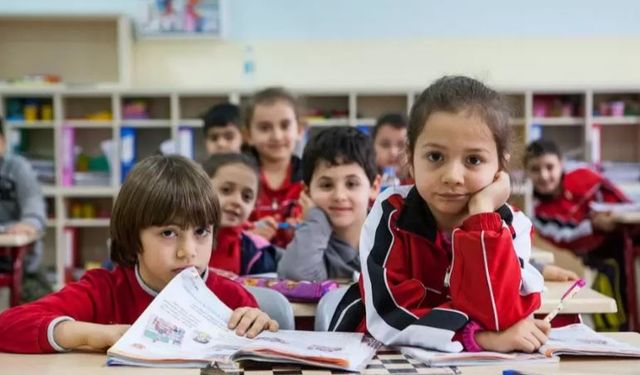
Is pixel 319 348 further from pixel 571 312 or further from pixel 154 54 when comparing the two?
pixel 154 54

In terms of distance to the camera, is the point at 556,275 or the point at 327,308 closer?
the point at 327,308

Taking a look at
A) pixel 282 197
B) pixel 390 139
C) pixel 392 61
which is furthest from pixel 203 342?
pixel 392 61

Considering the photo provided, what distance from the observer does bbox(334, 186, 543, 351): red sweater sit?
123 centimetres

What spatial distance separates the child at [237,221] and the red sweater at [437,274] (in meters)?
0.88

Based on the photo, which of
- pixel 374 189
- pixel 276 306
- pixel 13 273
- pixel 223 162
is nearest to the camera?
pixel 276 306

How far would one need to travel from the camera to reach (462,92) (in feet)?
4.44

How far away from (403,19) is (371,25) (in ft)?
0.83

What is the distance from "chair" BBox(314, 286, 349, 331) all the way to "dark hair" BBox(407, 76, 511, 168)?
1.30 ft

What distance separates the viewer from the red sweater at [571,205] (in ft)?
13.8

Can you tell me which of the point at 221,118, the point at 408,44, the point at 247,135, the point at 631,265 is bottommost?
the point at 631,265

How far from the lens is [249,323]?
1.30 meters

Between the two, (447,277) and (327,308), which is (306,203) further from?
(447,277)

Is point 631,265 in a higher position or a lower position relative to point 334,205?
lower

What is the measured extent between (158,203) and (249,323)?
317mm
